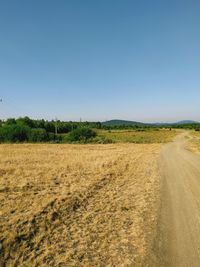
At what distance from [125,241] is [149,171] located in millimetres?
11321

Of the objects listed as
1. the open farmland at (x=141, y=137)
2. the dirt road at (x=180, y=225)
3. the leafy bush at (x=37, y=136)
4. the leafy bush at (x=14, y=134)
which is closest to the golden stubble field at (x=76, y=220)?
the dirt road at (x=180, y=225)

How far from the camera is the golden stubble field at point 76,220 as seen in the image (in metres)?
6.16

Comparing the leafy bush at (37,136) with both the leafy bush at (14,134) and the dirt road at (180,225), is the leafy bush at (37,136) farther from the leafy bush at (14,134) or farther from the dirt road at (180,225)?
the dirt road at (180,225)

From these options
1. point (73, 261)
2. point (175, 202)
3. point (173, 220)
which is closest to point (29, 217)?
point (73, 261)

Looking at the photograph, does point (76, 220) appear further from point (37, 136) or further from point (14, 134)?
point (37, 136)

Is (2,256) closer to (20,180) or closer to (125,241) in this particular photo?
(125,241)

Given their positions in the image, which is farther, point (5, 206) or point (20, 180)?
point (20, 180)

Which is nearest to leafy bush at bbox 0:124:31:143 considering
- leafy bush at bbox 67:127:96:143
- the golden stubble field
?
leafy bush at bbox 67:127:96:143

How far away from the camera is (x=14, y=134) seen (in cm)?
4950

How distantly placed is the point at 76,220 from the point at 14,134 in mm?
43642

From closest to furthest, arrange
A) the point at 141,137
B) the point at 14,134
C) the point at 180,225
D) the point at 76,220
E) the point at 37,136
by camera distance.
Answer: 1. the point at 180,225
2. the point at 76,220
3. the point at 14,134
4. the point at 37,136
5. the point at 141,137

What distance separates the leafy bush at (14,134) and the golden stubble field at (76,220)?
3541cm

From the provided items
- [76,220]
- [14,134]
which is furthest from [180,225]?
[14,134]

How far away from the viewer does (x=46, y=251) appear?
634 centimetres
